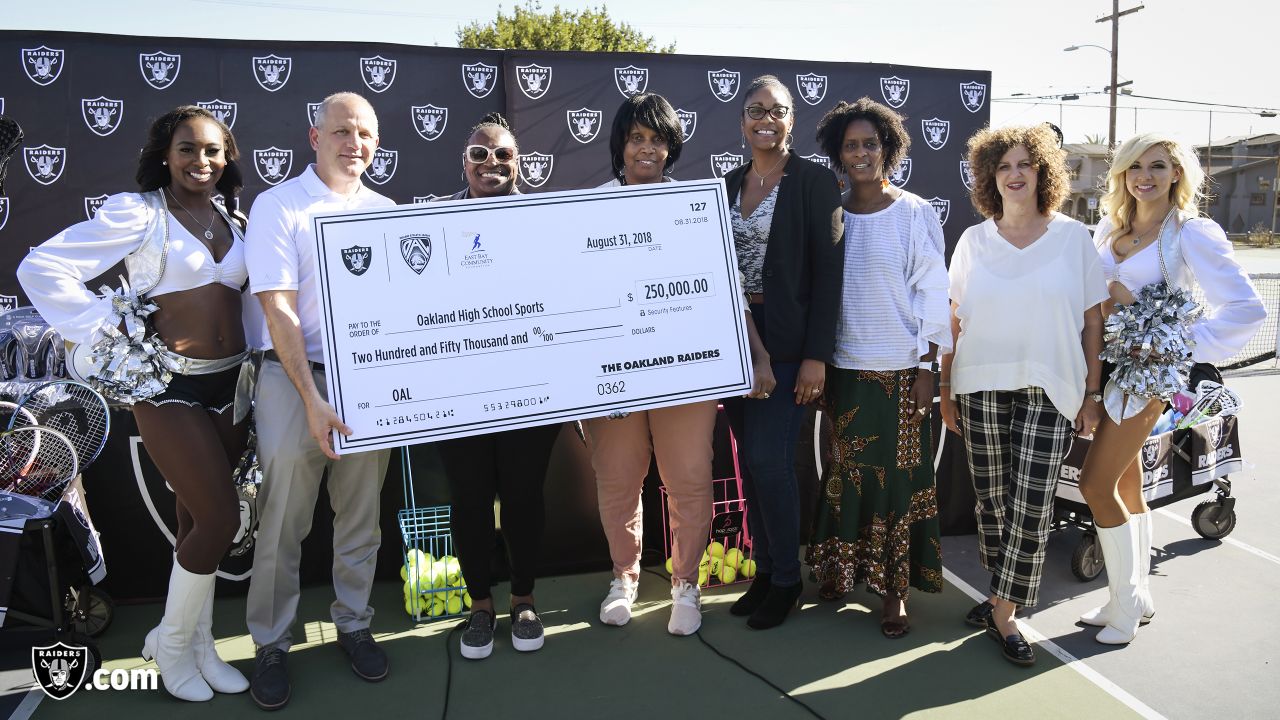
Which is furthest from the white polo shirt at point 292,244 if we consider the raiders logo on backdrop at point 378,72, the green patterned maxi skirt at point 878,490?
the raiders logo on backdrop at point 378,72

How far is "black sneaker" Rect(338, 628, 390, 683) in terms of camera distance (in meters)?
2.70

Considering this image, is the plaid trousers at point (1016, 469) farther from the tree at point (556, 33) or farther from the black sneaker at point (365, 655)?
the tree at point (556, 33)

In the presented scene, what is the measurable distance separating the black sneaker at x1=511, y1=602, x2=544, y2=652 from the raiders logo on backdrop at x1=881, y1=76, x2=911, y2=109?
6227 mm

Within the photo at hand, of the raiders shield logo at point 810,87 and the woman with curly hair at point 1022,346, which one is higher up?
the raiders shield logo at point 810,87

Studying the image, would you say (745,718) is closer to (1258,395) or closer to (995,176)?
(995,176)

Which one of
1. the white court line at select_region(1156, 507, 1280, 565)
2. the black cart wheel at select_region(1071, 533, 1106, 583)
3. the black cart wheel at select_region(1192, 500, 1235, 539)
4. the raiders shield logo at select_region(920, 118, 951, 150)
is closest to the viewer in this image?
the black cart wheel at select_region(1071, 533, 1106, 583)

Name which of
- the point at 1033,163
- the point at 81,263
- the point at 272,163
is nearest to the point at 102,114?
the point at 272,163

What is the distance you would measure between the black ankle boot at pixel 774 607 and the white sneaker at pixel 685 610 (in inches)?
8.1

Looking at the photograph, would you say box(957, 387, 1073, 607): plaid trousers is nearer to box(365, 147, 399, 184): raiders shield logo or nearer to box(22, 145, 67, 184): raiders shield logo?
box(365, 147, 399, 184): raiders shield logo

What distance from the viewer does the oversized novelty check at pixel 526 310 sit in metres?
2.45

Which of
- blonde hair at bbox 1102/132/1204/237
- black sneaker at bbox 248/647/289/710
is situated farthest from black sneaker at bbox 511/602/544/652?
blonde hair at bbox 1102/132/1204/237

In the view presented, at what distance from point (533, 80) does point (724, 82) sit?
66.5 inches

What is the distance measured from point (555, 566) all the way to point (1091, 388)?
2.26m

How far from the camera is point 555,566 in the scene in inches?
140
